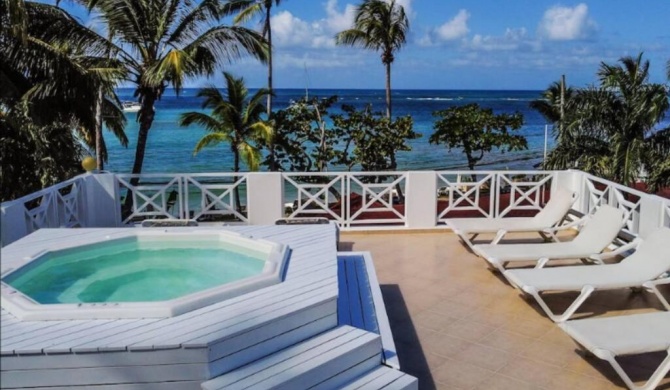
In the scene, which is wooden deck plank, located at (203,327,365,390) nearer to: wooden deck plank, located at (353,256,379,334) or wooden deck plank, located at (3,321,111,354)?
wooden deck plank, located at (353,256,379,334)

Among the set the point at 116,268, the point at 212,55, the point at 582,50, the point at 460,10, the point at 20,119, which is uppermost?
the point at 460,10

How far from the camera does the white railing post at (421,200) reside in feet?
24.6

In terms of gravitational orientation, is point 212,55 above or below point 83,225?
above

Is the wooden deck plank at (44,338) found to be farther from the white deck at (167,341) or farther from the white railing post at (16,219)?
the white railing post at (16,219)

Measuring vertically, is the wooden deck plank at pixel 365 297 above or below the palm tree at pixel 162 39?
below

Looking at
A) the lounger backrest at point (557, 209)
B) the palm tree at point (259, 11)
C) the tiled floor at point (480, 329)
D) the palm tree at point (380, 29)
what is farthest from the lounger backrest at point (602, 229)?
the palm tree at point (380, 29)

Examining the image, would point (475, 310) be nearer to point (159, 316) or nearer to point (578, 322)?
point (578, 322)

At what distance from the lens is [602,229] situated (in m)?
5.58

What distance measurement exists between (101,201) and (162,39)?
5.15m

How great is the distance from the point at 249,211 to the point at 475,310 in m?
3.65

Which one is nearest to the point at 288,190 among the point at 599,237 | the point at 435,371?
the point at 599,237

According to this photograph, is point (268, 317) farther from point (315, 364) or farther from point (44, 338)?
point (44, 338)

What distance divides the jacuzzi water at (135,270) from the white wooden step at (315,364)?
3.17 feet

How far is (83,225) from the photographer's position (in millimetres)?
7223
